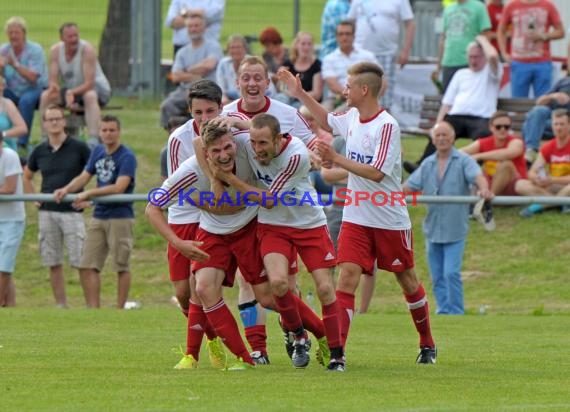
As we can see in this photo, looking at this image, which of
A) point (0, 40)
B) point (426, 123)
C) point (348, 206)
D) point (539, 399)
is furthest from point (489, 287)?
point (0, 40)

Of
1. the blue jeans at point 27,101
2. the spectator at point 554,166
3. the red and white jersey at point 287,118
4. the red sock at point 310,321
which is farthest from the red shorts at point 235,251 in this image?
the blue jeans at point 27,101

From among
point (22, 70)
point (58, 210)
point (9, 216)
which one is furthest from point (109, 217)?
point (22, 70)

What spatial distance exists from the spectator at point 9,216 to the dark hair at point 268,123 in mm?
6950

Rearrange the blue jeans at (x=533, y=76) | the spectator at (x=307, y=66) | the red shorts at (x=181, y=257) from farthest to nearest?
the blue jeans at (x=533, y=76) → the spectator at (x=307, y=66) → the red shorts at (x=181, y=257)

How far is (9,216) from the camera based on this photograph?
16016 mm

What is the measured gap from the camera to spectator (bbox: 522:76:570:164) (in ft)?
62.7

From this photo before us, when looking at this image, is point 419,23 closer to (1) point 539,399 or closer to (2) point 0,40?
(2) point 0,40

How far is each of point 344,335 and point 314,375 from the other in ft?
2.03

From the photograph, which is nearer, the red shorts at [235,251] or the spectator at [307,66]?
the red shorts at [235,251]

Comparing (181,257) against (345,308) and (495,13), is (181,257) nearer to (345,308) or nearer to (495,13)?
(345,308)

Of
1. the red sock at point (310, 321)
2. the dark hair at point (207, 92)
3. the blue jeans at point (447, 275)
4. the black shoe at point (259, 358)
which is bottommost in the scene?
the blue jeans at point (447, 275)

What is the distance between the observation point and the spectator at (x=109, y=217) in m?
16.1

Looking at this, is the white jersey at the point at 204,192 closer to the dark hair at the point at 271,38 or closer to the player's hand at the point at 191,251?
the player's hand at the point at 191,251

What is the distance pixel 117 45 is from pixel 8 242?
11.2 meters
